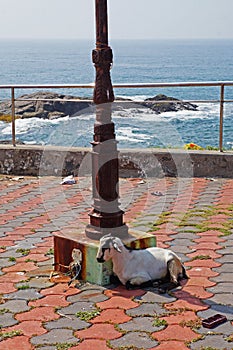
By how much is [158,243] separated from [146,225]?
26.2 inches

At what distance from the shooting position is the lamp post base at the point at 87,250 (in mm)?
4559

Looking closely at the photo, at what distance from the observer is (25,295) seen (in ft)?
14.4

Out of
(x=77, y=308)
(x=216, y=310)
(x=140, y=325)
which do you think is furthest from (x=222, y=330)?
(x=77, y=308)

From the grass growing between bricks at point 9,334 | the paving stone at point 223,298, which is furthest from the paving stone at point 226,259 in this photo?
the grass growing between bricks at point 9,334

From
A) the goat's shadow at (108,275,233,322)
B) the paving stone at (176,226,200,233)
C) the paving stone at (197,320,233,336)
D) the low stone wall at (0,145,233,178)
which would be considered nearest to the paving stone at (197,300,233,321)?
the goat's shadow at (108,275,233,322)

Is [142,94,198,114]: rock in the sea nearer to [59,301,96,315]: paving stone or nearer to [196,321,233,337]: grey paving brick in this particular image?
[59,301,96,315]: paving stone

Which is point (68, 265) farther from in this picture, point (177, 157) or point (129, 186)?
point (177, 157)

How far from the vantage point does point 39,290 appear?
4492 mm

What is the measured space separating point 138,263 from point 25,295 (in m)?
0.77

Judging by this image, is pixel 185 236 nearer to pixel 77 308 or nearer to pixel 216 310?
pixel 216 310

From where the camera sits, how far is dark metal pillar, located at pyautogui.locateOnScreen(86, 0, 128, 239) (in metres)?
4.61

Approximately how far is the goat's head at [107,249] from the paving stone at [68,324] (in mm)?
550

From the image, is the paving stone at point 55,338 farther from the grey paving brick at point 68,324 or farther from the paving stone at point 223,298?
the paving stone at point 223,298

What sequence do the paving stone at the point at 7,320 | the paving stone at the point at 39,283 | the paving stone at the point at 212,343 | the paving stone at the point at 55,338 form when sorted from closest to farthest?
the paving stone at the point at 212,343 → the paving stone at the point at 55,338 → the paving stone at the point at 7,320 → the paving stone at the point at 39,283
